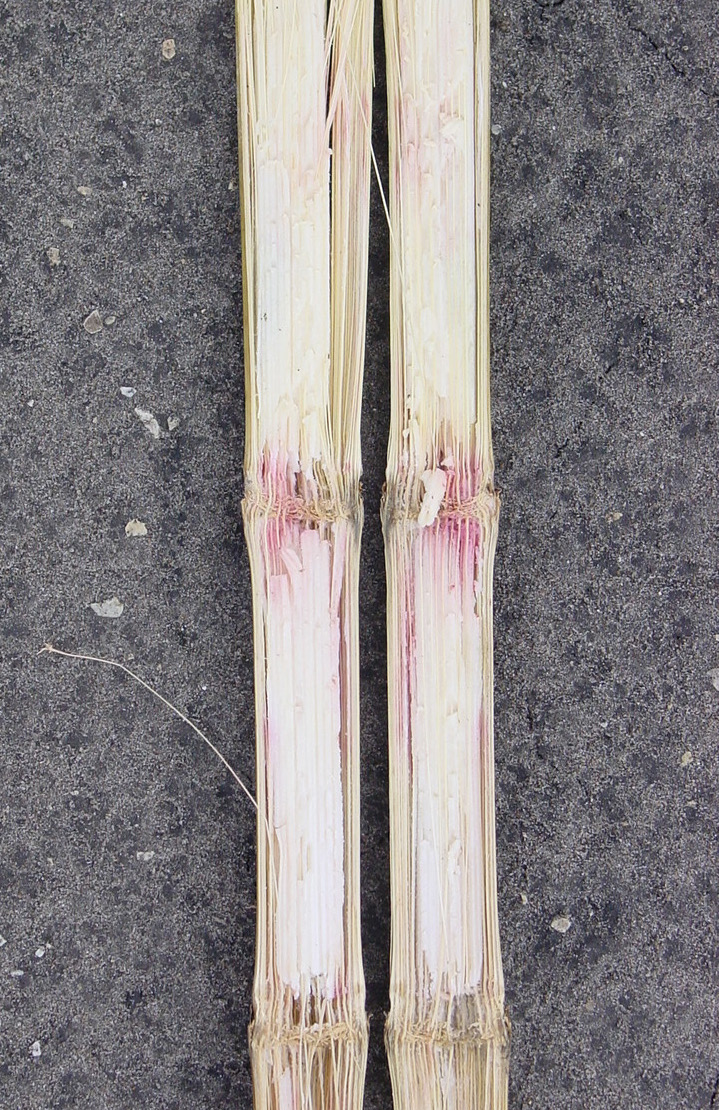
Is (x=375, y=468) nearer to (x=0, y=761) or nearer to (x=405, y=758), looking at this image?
(x=405, y=758)

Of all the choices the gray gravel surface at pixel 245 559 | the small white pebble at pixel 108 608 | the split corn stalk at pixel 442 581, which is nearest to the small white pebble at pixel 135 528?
the gray gravel surface at pixel 245 559

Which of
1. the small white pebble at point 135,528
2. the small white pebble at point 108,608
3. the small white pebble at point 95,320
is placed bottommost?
the small white pebble at point 108,608

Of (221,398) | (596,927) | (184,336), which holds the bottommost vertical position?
(596,927)

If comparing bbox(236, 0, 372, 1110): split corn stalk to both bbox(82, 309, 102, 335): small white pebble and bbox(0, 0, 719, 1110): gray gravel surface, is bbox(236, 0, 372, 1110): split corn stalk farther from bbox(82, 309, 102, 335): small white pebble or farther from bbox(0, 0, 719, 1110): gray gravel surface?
bbox(82, 309, 102, 335): small white pebble

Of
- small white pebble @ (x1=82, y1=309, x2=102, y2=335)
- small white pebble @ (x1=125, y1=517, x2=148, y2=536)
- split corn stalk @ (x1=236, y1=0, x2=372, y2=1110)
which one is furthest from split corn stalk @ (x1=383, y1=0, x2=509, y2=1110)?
small white pebble @ (x1=82, y1=309, x2=102, y2=335)

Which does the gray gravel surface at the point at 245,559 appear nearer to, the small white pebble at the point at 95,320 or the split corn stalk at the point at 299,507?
the small white pebble at the point at 95,320

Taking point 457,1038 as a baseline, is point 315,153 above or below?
above

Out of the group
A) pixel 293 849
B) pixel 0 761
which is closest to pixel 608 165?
pixel 293 849
